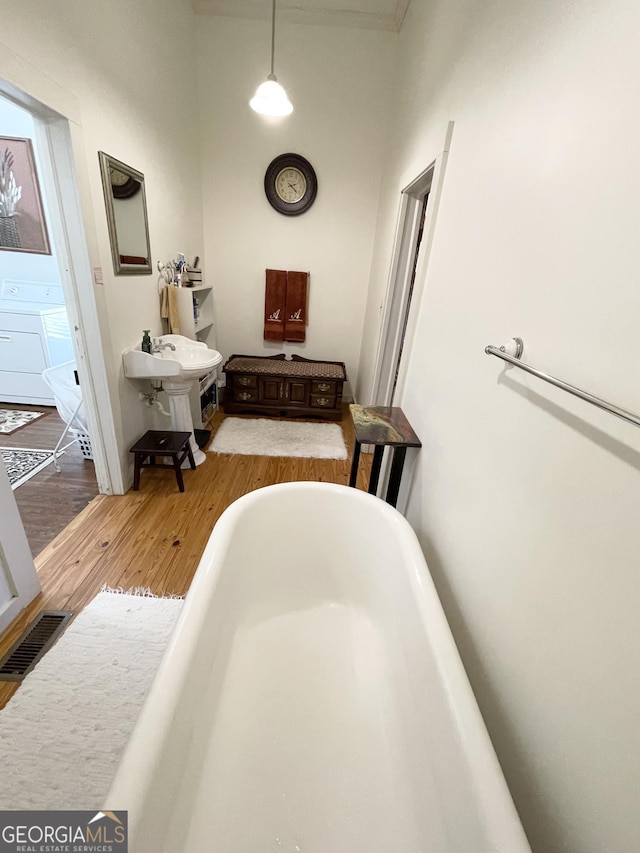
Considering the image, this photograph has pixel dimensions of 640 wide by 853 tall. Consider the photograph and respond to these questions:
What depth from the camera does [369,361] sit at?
3.23 m

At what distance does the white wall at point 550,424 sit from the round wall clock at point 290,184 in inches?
87.3

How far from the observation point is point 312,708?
3.85ft

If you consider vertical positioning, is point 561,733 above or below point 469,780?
above

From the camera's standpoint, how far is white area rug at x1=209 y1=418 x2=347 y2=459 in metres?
3.04

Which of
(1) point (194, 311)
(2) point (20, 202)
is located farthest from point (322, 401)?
(2) point (20, 202)

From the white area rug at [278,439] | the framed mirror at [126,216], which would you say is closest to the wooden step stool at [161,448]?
the white area rug at [278,439]

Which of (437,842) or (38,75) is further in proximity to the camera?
(38,75)

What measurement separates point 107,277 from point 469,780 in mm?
2413

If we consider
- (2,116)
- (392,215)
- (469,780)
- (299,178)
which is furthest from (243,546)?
(2,116)

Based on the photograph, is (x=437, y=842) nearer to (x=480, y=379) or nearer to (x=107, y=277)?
(x=480, y=379)

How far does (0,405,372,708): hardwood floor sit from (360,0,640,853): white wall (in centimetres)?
137

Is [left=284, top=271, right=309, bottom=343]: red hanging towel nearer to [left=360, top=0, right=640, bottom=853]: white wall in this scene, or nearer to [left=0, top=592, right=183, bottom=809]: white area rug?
[left=360, top=0, right=640, bottom=853]: white wall

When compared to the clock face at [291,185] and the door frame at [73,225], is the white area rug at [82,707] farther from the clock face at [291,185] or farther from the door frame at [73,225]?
the clock face at [291,185]

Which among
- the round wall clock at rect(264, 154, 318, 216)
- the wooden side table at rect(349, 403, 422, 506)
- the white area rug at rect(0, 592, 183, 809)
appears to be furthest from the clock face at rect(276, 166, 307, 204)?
the white area rug at rect(0, 592, 183, 809)
